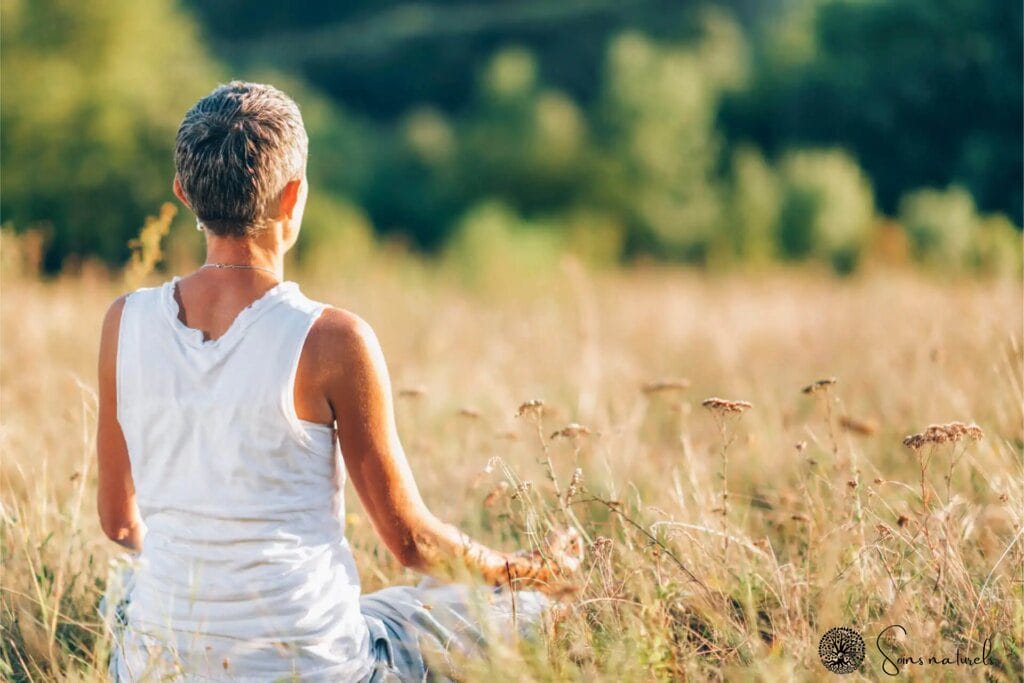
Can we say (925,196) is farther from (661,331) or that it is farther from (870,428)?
(870,428)

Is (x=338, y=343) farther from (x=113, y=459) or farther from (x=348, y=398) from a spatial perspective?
(x=113, y=459)

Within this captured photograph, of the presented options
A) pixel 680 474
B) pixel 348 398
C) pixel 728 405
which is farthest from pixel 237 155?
Answer: pixel 680 474

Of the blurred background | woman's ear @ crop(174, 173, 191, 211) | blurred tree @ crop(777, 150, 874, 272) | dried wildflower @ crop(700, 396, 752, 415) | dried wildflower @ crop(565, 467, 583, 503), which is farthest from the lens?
blurred tree @ crop(777, 150, 874, 272)

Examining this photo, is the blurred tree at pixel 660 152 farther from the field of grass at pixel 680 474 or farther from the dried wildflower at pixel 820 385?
the dried wildflower at pixel 820 385

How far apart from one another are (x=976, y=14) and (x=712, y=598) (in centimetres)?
2354

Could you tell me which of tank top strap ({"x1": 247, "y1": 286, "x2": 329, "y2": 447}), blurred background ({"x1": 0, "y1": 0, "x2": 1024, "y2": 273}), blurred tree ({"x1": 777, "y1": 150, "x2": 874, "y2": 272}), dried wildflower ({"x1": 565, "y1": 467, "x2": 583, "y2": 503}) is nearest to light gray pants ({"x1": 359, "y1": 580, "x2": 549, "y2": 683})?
dried wildflower ({"x1": 565, "y1": 467, "x2": 583, "y2": 503})

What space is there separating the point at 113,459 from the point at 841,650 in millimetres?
1730

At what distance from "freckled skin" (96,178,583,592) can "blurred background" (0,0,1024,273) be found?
813 cm

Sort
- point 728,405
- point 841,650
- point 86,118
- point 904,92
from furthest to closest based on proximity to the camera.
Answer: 1. point 904,92
2. point 86,118
3. point 728,405
4. point 841,650

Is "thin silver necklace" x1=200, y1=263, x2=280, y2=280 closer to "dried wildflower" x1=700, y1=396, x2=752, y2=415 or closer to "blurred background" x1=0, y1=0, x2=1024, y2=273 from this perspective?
"dried wildflower" x1=700, y1=396, x2=752, y2=415

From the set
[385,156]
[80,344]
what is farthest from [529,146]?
[80,344]

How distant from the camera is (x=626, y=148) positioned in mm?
26188

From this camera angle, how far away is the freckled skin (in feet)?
6.61

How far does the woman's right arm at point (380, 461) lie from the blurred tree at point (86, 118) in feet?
52.6
